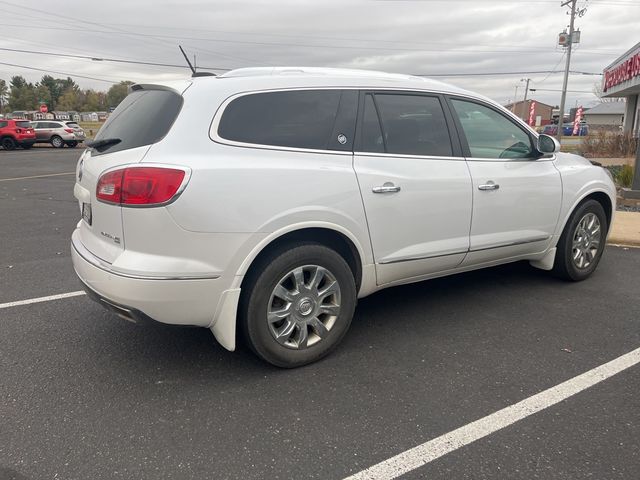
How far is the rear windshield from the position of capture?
3049 mm

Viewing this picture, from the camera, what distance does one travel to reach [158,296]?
2.88 m

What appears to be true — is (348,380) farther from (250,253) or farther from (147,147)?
(147,147)

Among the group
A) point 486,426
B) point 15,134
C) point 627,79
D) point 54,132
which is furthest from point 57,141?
point 486,426

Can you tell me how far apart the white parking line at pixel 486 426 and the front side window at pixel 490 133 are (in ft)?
5.83

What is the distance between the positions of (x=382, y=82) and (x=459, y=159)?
83cm

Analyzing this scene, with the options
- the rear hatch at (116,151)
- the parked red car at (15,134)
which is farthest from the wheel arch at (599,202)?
the parked red car at (15,134)

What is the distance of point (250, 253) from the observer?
3047 mm

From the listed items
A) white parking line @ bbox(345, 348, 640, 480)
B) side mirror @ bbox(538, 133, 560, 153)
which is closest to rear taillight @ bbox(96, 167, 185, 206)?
white parking line @ bbox(345, 348, 640, 480)

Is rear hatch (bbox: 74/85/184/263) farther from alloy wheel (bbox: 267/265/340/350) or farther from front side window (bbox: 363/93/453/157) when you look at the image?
front side window (bbox: 363/93/453/157)

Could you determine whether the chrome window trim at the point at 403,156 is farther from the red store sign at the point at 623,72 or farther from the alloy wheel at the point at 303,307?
the red store sign at the point at 623,72

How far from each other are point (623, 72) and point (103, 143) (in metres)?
26.4

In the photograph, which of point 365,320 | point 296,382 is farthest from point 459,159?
point 296,382

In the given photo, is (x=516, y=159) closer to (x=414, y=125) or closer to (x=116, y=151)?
(x=414, y=125)

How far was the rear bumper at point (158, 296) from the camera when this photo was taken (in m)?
2.88
